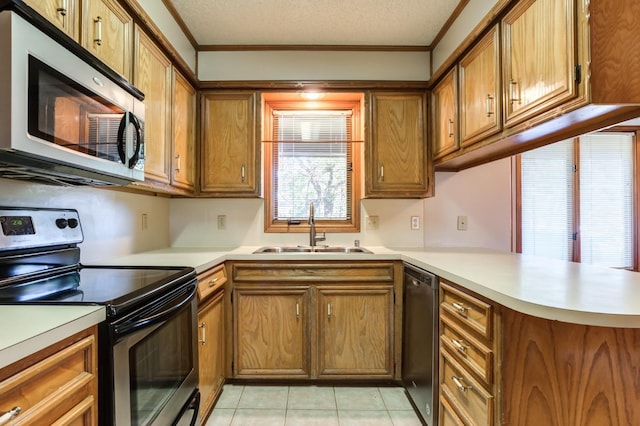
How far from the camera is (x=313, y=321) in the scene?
2064 mm

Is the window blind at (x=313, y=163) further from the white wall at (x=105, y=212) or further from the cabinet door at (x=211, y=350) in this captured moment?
the cabinet door at (x=211, y=350)

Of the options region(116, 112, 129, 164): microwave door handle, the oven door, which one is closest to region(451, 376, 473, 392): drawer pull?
the oven door

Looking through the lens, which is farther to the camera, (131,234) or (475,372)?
(131,234)

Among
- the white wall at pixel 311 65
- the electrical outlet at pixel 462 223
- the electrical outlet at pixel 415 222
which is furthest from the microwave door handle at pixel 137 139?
the electrical outlet at pixel 462 223

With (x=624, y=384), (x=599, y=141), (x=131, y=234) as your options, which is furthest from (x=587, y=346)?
(x=599, y=141)

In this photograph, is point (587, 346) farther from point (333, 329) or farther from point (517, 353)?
point (333, 329)

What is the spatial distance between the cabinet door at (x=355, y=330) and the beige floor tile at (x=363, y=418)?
9.9 inches

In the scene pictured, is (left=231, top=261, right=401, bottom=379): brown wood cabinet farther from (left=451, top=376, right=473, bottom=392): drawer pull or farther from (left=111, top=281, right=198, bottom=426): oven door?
(left=451, top=376, right=473, bottom=392): drawer pull

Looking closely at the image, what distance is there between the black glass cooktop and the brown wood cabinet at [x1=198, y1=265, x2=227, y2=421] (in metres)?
0.30

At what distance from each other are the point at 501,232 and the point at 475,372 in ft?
5.44

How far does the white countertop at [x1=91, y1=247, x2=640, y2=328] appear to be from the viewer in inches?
33.6

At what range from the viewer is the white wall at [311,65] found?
239 centimetres

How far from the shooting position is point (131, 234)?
204 cm

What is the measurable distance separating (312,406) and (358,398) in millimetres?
291
